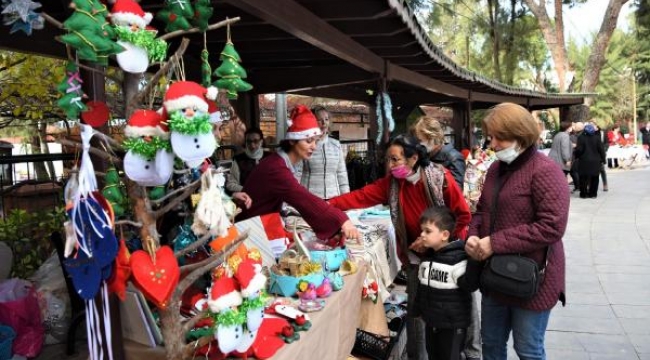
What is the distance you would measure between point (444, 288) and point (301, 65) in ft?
13.4

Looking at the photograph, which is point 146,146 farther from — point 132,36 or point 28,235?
point 28,235

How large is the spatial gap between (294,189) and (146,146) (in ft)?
4.65

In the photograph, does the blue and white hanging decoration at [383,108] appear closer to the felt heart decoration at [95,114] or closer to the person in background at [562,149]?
the felt heart decoration at [95,114]

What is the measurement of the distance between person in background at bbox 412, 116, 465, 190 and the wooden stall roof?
A: 774mm

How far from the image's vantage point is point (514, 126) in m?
2.48

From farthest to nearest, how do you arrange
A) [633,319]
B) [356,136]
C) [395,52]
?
[356,136] → [395,52] → [633,319]

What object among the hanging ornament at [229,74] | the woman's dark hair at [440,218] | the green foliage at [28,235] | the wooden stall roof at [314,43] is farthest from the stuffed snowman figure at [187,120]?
the green foliage at [28,235]

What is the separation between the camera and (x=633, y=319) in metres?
4.53

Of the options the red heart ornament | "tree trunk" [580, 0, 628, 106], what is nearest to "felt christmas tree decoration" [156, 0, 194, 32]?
the red heart ornament

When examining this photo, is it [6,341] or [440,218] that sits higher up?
[440,218]

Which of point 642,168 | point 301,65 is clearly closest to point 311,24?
point 301,65

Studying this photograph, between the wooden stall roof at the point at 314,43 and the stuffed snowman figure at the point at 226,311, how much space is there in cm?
104

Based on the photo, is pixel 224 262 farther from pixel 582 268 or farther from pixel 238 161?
pixel 582 268

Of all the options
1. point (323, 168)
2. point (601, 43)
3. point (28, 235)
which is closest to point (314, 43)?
point (323, 168)
